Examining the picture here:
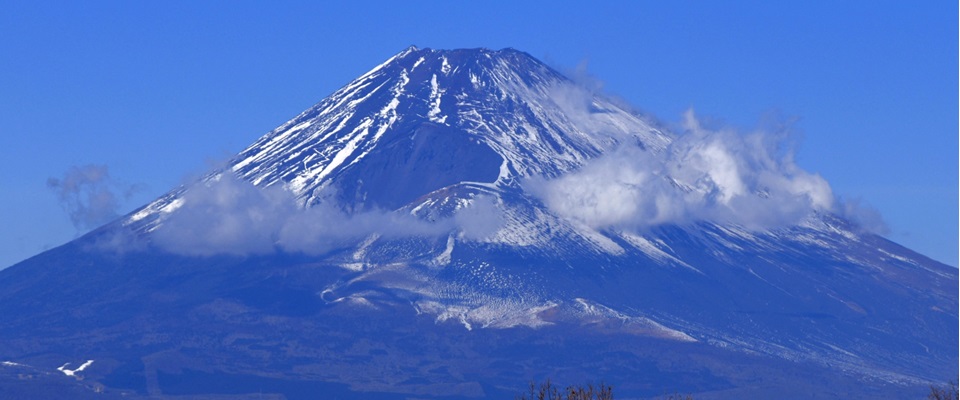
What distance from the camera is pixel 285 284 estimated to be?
185625mm

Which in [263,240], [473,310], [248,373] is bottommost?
[248,373]

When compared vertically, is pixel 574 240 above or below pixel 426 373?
above

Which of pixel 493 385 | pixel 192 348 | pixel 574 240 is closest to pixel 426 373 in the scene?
pixel 493 385

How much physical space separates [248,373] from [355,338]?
1178cm

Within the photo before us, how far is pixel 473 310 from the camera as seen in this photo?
17225 centimetres

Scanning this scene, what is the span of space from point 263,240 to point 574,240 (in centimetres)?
3253

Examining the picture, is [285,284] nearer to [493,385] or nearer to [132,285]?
[132,285]

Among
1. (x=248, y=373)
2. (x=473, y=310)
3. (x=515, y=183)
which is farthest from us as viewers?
(x=515, y=183)

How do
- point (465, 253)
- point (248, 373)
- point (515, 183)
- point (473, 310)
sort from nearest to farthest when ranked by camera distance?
point (248, 373), point (473, 310), point (465, 253), point (515, 183)

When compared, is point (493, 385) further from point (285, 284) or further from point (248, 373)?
point (285, 284)

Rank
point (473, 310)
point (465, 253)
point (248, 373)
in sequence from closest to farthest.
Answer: point (248, 373), point (473, 310), point (465, 253)

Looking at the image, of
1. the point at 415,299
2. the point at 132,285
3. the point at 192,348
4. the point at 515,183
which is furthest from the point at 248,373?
the point at 515,183

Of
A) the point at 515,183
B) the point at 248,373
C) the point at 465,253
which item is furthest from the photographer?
the point at 515,183

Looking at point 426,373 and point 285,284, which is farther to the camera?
point 285,284
